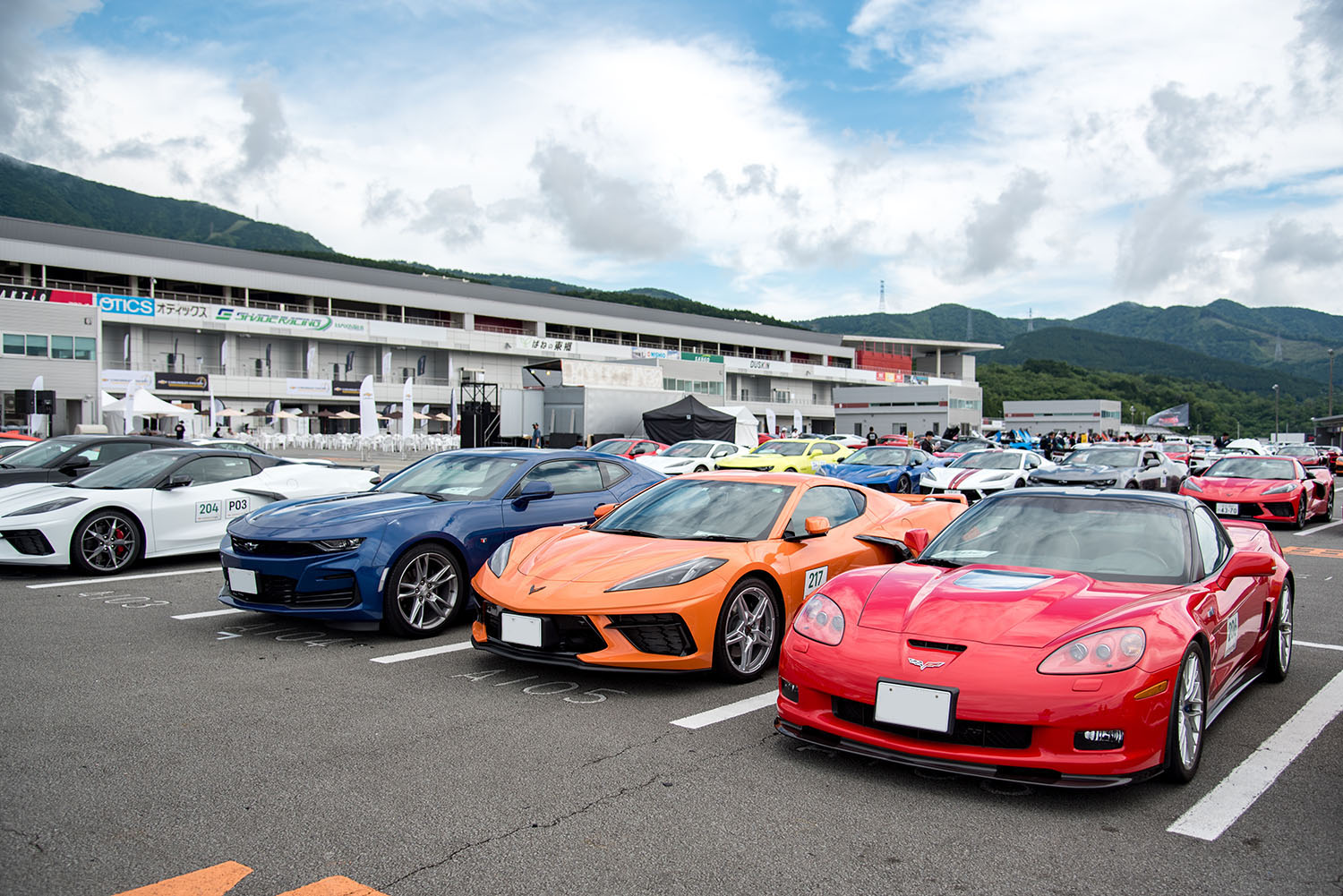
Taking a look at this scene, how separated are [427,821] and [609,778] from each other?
30.7 inches

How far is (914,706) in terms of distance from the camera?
3516mm

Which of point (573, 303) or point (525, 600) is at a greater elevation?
point (573, 303)

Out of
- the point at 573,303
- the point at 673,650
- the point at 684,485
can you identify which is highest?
the point at 573,303

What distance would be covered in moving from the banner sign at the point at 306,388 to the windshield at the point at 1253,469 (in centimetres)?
5435

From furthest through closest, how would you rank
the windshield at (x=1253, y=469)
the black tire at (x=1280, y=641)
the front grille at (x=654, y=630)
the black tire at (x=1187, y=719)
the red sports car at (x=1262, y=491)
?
the windshield at (x=1253, y=469) → the red sports car at (x=1262, y=491) → the black tire at (x=1280, y=641) → the front grille at (x=654, y=630) → the black tire at (x=1187, y=719)

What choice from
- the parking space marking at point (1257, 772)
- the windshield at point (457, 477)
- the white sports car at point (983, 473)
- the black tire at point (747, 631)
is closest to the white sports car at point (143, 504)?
the windshield at point (457, 477)

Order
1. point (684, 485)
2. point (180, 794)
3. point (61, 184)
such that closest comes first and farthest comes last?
point (180, 794), point (684, 485), point (61, 184)

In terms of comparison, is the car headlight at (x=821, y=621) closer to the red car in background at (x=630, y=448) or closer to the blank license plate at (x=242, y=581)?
the blank license plate at (x=242, y=581)

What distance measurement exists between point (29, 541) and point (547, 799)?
750 cm

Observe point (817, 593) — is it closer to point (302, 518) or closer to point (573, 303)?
point (302, 518)

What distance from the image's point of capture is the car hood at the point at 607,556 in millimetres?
5129

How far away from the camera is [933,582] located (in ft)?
13.8

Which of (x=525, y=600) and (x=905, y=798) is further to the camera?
(x=525, y=600)

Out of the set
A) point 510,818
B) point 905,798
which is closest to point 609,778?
point 510,818
